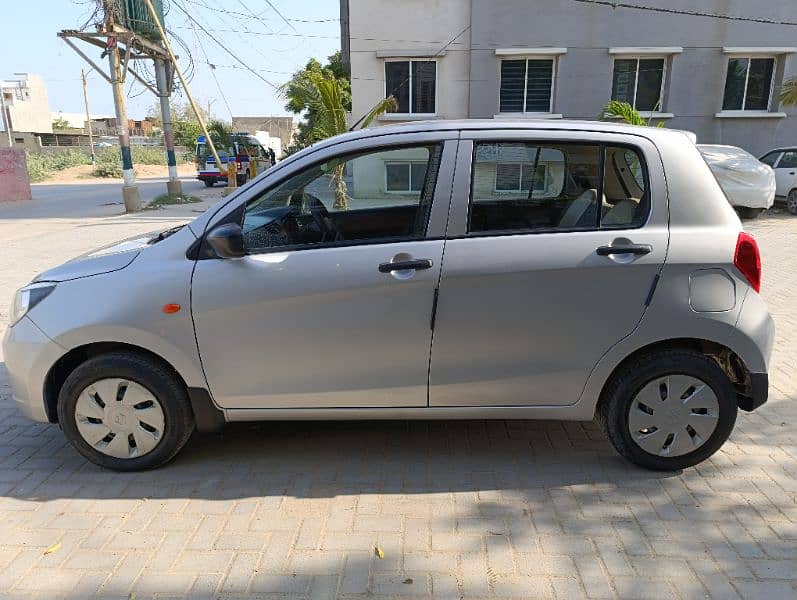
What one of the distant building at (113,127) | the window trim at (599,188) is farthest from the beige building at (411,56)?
the distant building at (113,127)

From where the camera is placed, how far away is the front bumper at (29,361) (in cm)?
290

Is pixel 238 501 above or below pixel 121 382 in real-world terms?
below

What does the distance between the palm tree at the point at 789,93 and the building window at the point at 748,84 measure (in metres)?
0.57

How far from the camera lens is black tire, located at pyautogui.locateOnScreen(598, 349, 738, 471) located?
288 centimetres

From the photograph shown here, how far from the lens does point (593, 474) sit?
10.0ft

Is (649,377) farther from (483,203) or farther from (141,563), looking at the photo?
(141,563)

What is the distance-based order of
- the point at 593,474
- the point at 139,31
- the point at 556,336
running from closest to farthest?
the point at 556,336 < the point at 593,474 < the point at 139,31

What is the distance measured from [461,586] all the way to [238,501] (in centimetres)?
122

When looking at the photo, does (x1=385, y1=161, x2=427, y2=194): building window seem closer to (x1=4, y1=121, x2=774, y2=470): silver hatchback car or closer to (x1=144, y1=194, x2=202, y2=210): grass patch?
(x1=4, y1=121, x2=774, y2=470): silver hatchback car

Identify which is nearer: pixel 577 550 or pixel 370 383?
pixel 577 550

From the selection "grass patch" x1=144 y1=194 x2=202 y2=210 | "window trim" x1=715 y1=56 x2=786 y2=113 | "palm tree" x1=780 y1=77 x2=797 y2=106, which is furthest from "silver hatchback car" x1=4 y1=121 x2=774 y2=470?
"grass patch" x1=144 y1=194 x2=202 y2=210

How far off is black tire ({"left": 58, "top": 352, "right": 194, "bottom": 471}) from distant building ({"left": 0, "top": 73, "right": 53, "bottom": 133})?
60.9 m

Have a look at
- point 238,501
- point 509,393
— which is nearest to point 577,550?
point 509,393

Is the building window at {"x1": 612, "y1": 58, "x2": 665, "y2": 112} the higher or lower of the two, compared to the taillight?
higher
